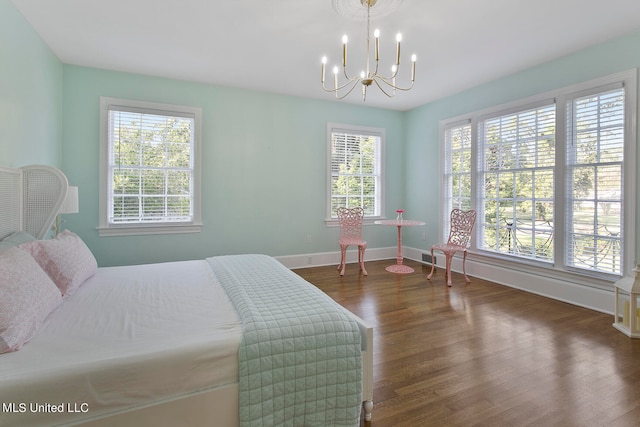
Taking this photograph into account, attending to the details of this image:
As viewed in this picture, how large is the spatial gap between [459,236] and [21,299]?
4.52 metres

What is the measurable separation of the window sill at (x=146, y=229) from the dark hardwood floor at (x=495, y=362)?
7.26 ft

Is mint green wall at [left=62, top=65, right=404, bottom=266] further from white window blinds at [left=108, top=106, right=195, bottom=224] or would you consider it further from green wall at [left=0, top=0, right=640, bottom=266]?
white window blinds at [left=108, top=106, right=195, bottom=224]

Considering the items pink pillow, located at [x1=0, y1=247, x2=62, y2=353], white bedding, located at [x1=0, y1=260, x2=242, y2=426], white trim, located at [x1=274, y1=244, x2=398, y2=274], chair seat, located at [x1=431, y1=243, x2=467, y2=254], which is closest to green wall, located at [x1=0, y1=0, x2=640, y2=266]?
white trim, located at [x1=274, y1=244, x2=398, y2=274]

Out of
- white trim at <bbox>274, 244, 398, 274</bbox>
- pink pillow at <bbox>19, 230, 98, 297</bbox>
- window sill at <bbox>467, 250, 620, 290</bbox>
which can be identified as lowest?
white trim at <bbox>274, 244, 398, 274</bbox>

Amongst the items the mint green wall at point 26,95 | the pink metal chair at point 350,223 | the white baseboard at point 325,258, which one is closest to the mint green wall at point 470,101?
the white baseboard at point 325,258

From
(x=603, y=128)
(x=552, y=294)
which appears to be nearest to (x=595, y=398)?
(x=552, y=294)

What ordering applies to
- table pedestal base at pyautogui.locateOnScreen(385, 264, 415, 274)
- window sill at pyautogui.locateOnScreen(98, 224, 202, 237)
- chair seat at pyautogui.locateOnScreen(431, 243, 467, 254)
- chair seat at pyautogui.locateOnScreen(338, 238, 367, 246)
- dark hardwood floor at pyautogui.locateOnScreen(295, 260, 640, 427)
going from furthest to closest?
table pedestal base at pyautogui.locateOnScreen(385, 264, 415, 274) < chair seat at pyautogui.locateOnScreen(338, 238, 367, 246) < chair seat at pyautogui.locateOnScreen(431, 243, 467, 254) < window sill at pyautogui.locateOnScreen(98, 224, 202, 237) < dark hardwood floor at pyautogui.locateOnScreen(295, 260, 640, 427)

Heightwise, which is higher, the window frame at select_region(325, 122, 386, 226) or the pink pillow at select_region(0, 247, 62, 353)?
the window frame at select_region(325, 122, 386, 226)

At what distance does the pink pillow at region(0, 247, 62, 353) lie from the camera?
1.23 m

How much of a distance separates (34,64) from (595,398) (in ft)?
17.0

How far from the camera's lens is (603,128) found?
3.15m

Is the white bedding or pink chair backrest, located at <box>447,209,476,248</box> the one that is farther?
pink chair backrest, located at <box>447,209,476,248</box>

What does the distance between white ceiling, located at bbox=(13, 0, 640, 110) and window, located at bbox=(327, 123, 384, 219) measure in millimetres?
1420

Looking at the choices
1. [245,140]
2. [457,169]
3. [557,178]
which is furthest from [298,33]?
[557,178]
